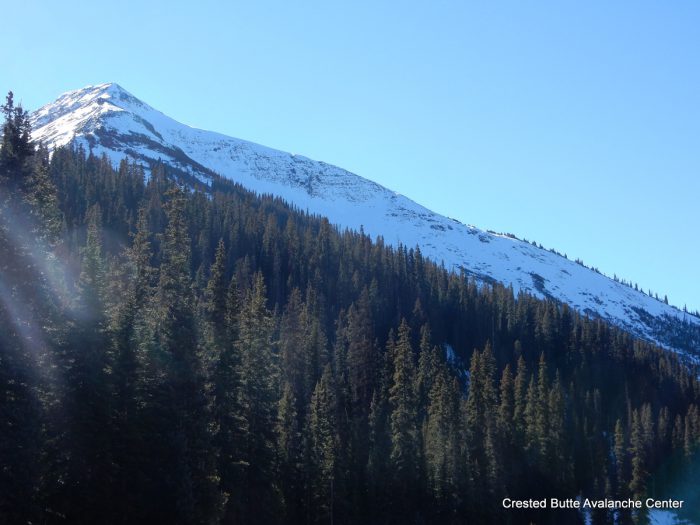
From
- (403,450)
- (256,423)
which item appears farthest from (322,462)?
(256,423)

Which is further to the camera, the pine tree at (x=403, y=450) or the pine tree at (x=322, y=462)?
the pine tree at (x=403, y=450)

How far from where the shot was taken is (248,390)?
39.3m

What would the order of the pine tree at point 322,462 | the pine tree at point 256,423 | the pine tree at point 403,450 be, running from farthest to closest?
the pine tree at point 403,450
the pine tree at point 322,462
the pine tree at point 256,423

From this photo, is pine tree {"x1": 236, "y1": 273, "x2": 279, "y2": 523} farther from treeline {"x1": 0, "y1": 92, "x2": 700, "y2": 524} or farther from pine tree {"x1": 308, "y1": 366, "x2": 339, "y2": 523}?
pine tree {"x1": 308, "y1": 366, "x2": 339, "y2": 523}

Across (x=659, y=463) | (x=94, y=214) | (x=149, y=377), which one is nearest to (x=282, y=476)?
(x=149, y=377)

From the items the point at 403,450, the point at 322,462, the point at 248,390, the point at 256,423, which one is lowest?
the point at 322,462

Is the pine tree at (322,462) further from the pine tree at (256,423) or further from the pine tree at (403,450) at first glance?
the pine tree at (256,423)

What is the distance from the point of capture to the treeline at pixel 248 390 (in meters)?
24.9

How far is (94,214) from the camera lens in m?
102

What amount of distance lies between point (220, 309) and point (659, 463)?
88474 millimetres

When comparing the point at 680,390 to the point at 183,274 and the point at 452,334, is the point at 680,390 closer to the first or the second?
the point at 452,334

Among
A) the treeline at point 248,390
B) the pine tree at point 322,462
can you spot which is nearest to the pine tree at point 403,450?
the treeline at point 248,390

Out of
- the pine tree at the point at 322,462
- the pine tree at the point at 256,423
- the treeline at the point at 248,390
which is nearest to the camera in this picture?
the treeline at the point at 248,390

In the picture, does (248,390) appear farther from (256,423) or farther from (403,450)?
(403,450)
